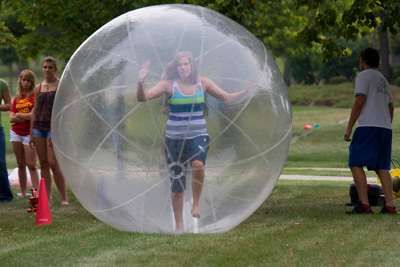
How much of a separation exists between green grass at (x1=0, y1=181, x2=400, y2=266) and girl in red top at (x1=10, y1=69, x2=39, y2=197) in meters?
1.97

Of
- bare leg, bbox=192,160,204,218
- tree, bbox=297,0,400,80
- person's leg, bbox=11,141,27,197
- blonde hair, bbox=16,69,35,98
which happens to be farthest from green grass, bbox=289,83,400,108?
bare leg, bbox=192,160,204,218

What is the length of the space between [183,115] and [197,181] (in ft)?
1.86

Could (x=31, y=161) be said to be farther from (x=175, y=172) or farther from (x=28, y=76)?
(x=175, y=172)

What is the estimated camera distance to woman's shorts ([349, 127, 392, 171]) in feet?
40.5

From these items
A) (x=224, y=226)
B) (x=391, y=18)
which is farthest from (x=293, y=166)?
(x=224, y=226)

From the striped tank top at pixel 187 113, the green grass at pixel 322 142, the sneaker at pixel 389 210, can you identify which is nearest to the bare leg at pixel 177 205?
the striped tank top at pixel 187 113

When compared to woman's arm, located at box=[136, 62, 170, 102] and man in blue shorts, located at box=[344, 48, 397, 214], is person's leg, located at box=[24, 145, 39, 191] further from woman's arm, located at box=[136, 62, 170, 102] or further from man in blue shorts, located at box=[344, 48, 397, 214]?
woman's arm, located at box=[136, 62, 170, 102]

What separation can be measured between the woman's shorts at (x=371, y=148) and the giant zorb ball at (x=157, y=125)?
Answer: 2.32 metres

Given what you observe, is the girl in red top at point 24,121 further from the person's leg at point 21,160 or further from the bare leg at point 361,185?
the bare leg at point 361,185

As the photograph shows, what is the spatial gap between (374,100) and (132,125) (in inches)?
142

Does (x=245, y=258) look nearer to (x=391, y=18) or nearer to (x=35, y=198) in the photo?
(x=35, y=198)

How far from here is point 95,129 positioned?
32.3 feet

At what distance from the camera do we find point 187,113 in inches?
383

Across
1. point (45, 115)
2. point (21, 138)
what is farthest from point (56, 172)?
point (21, 138)
